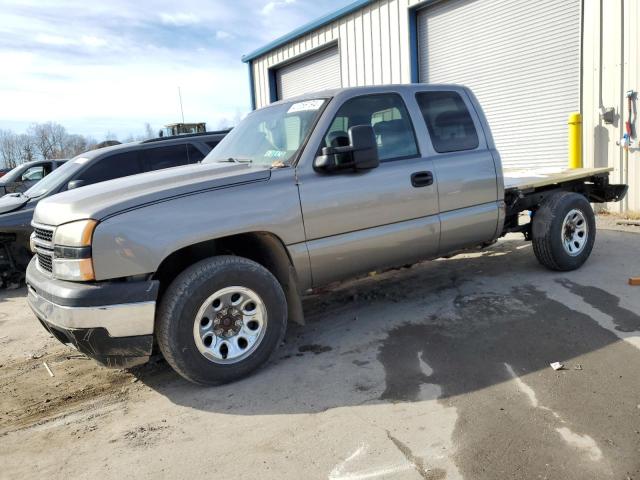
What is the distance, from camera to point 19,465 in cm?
289

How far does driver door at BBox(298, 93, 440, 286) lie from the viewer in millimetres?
3945

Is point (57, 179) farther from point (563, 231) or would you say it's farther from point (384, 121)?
point (563, 231)

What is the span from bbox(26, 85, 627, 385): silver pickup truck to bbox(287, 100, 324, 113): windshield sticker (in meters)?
0.02

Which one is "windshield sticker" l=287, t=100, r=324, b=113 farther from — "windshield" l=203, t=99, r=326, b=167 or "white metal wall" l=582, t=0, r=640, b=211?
"white metal wall" l=582, t=0, r=640, b=211

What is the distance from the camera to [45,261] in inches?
146

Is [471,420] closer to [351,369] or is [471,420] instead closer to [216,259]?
[351,369]

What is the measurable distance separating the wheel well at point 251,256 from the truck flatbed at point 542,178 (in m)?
2.67

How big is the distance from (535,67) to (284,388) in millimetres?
9049

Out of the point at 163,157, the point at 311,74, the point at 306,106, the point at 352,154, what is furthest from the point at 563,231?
the point at 311,74

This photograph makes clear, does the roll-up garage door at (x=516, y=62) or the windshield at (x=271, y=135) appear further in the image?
the roll-up garage door at (x=516, y=62)

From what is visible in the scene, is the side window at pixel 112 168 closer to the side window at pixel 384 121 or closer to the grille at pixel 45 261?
the grille at pixel 45 261

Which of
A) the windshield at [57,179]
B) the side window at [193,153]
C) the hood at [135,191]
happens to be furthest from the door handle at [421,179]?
the windshield at [57,179]

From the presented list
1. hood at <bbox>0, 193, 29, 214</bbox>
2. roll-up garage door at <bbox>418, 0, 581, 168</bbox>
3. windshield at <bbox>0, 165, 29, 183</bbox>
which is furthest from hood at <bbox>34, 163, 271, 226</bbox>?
windshield at <bbox>0, 165, 29, 183</bbox>

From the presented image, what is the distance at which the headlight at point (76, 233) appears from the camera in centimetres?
318
